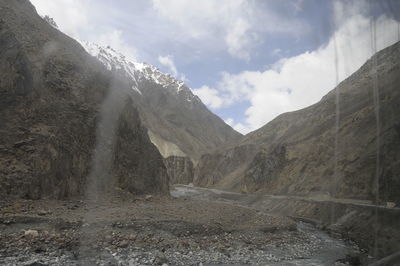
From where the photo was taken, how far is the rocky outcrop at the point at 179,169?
136 m

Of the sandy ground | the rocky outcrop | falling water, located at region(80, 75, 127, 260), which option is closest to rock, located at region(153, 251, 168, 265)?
the sandy ground

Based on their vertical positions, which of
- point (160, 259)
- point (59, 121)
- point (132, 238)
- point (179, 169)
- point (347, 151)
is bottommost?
point (160, 259)

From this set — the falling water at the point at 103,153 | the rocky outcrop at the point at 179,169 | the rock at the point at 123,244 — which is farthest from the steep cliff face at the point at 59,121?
the rocky outcrop at the point at 179,169

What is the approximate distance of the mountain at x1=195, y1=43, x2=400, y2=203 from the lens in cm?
3650

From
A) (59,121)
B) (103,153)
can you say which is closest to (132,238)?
(59,121)

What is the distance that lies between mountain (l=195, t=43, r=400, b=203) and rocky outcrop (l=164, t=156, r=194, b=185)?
1727 inches

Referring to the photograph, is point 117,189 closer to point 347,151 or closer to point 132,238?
point 132,238

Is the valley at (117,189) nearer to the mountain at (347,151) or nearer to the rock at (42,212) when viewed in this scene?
the rock at (42,212)

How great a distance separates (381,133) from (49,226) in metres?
33.6

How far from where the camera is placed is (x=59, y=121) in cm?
2705

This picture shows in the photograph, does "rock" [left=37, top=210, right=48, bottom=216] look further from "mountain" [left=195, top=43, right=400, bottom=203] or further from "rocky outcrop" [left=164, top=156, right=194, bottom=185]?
"rocky outcrop" [left=164, top=156, right=194, bottom=185]

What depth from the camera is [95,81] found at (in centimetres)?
3309

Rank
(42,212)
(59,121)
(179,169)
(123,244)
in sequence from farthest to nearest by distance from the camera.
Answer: (179,169) < (59,121) < (42,212) < (123,244)

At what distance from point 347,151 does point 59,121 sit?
34.6m
